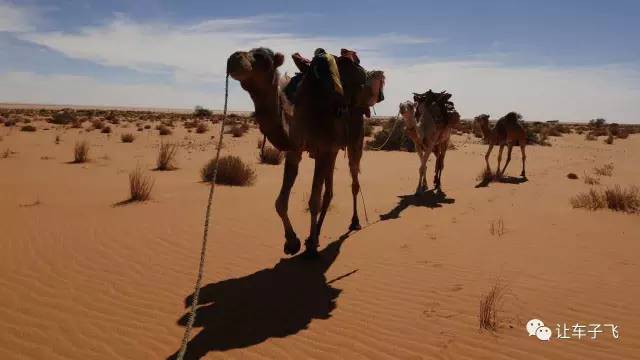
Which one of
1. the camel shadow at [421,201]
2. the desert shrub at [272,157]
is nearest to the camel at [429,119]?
the camel shadow at [421,201]

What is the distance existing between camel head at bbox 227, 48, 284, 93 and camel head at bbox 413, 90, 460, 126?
719 cm

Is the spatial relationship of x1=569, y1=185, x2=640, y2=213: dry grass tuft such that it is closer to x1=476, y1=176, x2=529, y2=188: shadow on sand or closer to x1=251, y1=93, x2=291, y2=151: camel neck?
x1=476, y1=176, x2=529, y2=188: shadow on sand

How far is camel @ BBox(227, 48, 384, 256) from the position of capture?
4.33 meters

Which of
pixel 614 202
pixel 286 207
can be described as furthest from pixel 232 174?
pixel 614 202

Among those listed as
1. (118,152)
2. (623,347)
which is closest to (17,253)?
(623,347)

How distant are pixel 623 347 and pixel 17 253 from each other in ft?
22.5

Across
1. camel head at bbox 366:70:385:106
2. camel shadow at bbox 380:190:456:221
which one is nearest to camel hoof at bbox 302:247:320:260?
camel head at bbox 366:70:385:106

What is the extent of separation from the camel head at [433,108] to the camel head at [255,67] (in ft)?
23.6

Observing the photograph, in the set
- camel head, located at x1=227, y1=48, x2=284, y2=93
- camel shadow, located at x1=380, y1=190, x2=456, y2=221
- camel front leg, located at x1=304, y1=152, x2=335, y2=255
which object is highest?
camel head, located at x1=227, y1=48, x2=284, y2=93

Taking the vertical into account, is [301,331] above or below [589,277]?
below

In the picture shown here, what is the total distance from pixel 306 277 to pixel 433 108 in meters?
7.06

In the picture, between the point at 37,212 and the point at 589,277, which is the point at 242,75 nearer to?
the point at 589,277

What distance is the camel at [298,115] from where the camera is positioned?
433 cm

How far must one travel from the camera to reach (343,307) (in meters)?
4.61
